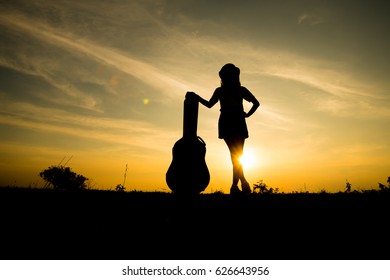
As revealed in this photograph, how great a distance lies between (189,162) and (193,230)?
1.41 metres

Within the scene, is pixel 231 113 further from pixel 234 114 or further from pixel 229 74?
pixel 229 74

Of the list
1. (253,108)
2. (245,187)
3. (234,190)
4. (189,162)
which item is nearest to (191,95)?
(189,162)

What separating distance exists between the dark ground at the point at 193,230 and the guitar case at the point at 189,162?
29 cm

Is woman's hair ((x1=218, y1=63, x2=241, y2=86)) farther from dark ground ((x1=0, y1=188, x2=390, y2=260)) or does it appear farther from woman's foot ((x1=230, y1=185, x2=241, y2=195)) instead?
dark ground ((x1=0, y1=188, x2=390, y2=260))

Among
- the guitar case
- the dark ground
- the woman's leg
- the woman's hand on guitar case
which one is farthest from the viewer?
the woman's leg

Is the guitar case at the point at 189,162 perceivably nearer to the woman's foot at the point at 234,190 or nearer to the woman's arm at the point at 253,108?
the woman's foot at the point at 234,190

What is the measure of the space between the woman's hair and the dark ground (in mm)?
3040

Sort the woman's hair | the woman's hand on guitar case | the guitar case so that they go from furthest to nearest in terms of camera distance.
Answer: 1. the woman's hair
2. the woman's hand on guitar case
3. the guitar case

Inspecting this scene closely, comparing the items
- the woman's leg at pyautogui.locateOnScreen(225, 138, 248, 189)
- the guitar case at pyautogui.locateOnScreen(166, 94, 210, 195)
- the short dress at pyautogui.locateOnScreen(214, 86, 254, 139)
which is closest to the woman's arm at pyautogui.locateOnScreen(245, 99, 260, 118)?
the short dress at pyautogui.locateOnScreen(214, 86, 254, 139)

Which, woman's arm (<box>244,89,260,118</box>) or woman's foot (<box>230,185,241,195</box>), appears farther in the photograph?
woman's arm (<box>244,89,260,118</box>)

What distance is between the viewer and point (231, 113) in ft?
23.3

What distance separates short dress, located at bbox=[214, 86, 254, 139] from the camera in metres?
7.02

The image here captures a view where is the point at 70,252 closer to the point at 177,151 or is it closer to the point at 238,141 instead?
the point at 177,151
